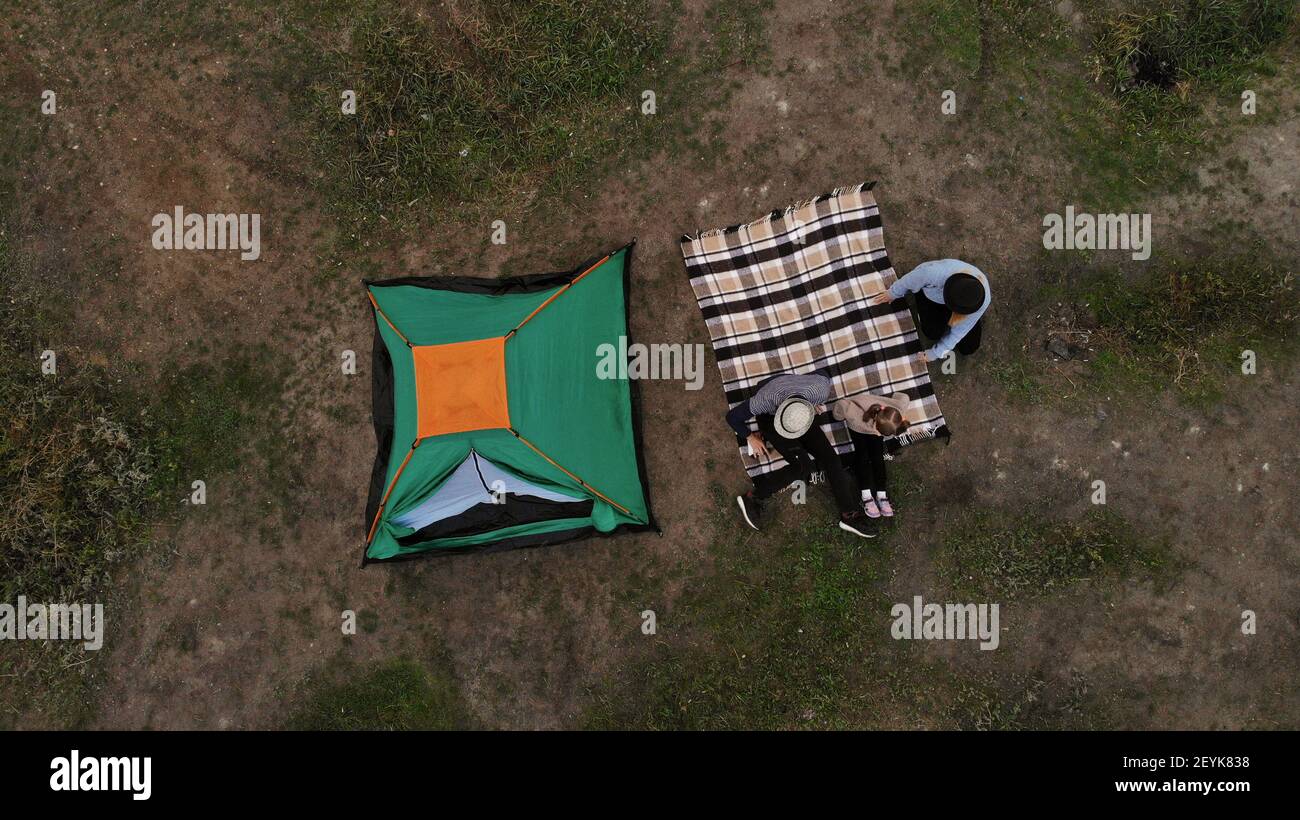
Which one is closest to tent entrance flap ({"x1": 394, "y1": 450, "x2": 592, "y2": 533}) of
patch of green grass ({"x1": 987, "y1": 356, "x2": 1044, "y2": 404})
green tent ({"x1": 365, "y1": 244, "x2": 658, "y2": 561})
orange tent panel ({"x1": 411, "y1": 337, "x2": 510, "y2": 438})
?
green tent ({"x1": 365, "y1": 244, "x2": 658, "y2": 561})

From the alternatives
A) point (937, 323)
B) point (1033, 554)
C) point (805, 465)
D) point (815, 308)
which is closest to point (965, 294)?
point (937, 323)

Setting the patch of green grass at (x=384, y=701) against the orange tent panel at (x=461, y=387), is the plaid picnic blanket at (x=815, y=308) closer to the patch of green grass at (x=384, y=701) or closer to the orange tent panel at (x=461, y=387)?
the orange tent panel at (x=461, y=387)

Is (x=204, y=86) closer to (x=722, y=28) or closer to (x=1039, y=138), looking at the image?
(x=722, y=28)

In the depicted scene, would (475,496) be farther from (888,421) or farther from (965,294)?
(965,294)

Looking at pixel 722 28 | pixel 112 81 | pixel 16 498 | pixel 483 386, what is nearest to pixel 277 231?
pixel 112 81

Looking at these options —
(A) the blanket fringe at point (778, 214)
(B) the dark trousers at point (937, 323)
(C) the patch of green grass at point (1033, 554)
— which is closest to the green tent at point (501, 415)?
(A) the blanket fringe at point (778, 214)

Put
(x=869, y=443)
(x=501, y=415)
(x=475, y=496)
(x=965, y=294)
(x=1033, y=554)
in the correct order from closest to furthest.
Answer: (x=965, y=294)
(x=501, y=415)
(x=475, y=496)
(x=869, y=443)
(x=1033, y=554)

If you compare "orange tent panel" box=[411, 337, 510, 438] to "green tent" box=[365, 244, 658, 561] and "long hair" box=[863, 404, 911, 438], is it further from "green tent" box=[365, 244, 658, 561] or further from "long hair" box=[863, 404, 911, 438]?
"long hair" box=[863, 404, 911, 438]
